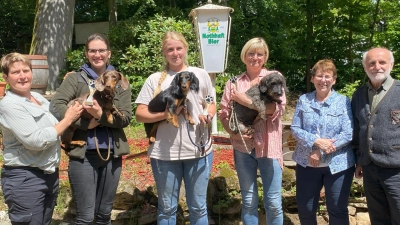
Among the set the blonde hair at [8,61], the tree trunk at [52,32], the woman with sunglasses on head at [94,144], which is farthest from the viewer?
the tree trunk at [52,32]

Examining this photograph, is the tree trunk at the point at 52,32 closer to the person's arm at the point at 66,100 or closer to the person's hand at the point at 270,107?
the person's arm at the point at 66,100

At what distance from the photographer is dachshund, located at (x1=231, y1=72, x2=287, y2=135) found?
350 centimetres

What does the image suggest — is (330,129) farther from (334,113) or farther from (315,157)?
(315,157)

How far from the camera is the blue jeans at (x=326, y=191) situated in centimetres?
→ 356

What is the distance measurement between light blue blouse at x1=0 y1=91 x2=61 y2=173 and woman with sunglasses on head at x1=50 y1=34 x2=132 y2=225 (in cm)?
17

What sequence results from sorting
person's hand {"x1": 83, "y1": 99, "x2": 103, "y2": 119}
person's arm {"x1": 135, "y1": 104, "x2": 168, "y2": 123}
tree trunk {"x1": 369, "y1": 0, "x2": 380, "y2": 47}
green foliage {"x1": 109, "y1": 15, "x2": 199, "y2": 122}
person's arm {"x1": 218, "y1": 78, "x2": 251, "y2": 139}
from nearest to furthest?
1. person's hand {"x1": 83, "y1": 99, "x2": 103, "y2": 119}
2. person's arm {"x1": 135, "y1": 104, "x2": 168, "y2": 123}
3. person's arm {"x1": 218, "y1": 78, "x2": 251, "y2": 139}
4. green foliage {"x1": 109, "y1": 15, "x2": 199, "y2": 122}
5. tree trunk {"x1": 369, "y1": 0, "x2": 380, "y2": 47}

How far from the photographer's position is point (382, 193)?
3459 millimetres

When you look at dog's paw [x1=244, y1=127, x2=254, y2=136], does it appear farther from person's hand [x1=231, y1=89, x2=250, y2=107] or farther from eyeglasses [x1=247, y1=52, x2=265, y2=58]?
eyeglasses [x1=247, y1=52, x2=265, y2=58]

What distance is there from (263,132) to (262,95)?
351 millimetres

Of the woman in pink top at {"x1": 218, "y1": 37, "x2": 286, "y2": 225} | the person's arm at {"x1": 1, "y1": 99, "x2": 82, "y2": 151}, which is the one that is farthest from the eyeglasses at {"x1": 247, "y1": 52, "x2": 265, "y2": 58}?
the person's arm at {"x1": 1, "y1": 99, "x2": 82, "y2": 151}

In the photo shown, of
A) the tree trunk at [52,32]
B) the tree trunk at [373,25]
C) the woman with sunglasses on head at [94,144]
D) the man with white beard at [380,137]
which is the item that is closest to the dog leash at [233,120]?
the woman with sunglasses on head at [94,144]

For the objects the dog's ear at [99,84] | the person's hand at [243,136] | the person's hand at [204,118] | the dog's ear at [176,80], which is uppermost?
the dog's ear at [176,80]

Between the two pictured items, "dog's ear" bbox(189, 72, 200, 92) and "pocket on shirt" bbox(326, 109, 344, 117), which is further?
"pocket on shirt" bbox(326, 109, 344, 117)

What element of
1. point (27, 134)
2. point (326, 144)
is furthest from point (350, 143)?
point (27, 134)
